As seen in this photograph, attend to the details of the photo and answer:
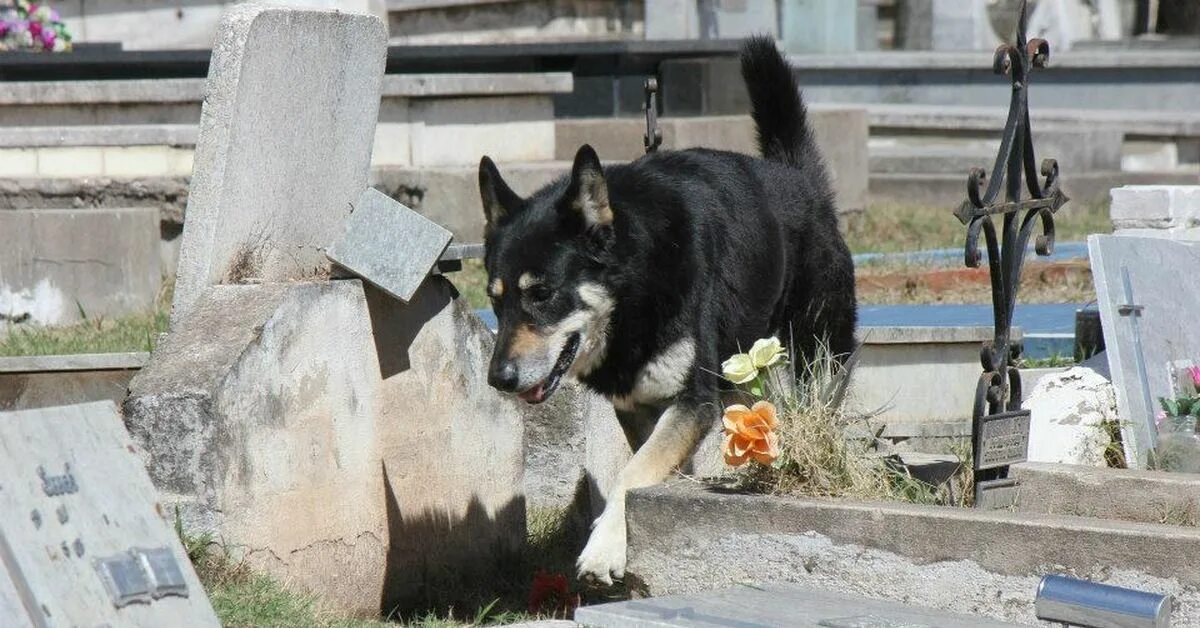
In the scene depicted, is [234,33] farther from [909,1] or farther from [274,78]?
[909,1]

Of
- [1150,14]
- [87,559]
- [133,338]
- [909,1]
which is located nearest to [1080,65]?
[909,1]

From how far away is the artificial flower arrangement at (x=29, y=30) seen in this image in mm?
14273

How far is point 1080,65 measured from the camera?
17.8m

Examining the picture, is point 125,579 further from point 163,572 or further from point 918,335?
point 918,335

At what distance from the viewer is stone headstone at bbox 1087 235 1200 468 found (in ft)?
18.2

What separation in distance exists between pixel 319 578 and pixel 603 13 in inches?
634

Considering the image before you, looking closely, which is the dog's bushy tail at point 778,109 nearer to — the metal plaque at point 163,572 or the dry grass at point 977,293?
the dry grass at point 977,293

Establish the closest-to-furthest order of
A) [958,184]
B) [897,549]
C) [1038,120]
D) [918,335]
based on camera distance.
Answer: [897,549]
[918,335]
[958,184]
[1038,120]

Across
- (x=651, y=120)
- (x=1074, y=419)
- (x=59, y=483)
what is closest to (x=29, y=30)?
(x=651, y=120)

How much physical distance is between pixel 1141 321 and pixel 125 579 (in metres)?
3.41

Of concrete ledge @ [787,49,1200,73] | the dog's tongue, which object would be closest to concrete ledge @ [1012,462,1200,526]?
the dog's tongue

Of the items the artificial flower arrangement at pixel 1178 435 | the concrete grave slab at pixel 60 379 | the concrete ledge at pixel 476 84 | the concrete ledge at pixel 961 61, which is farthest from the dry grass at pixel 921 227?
the concrete grave slab at pixel 60 379

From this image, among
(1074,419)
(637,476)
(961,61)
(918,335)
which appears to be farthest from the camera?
(961,61)

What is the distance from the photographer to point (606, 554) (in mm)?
5180
